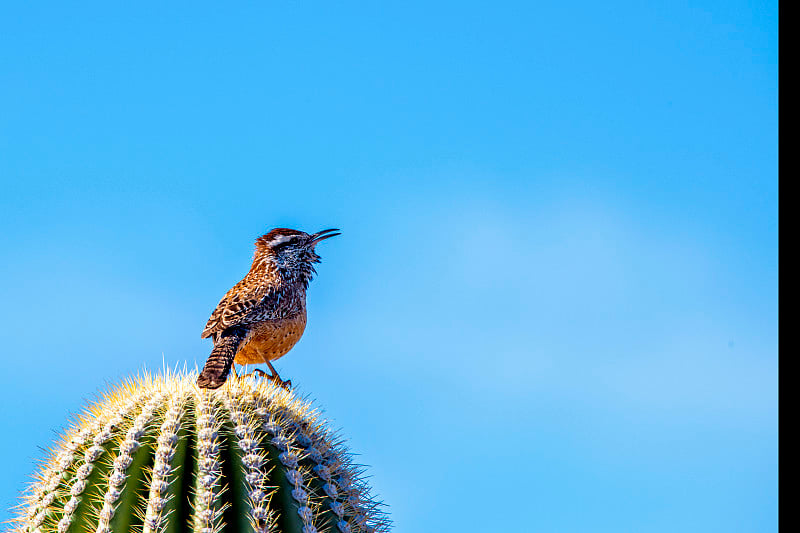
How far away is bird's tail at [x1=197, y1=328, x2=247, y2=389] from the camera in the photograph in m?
4.61

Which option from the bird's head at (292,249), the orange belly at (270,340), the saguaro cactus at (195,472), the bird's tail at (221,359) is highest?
the bird's head at (292,249)

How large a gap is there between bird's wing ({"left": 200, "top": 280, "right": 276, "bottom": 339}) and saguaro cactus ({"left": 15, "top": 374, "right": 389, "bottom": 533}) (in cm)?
171

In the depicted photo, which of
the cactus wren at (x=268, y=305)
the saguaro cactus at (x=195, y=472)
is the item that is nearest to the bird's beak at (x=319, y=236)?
the cactus wren at (x=268, y=305)

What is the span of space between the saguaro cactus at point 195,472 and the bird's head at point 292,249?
3118 millimetres

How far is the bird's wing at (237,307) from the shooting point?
6.32m

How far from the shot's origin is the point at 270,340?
6.71 m

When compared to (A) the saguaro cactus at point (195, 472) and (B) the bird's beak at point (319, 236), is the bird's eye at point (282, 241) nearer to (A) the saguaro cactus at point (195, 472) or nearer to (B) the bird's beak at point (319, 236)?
(B) the bird's beak at point (319, 236)

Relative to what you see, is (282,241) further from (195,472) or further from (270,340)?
(195,472)

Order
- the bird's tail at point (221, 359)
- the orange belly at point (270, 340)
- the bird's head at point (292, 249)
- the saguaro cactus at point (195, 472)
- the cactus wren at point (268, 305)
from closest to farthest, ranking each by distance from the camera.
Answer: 1. the saguaro cactus at point (195, 472)
2. the bird's tail at point (221, 359)
3. the cactus wren at point (268, 305)
4. the orange belly at point (270, 340)
5. the bird's head at point (292, 249)

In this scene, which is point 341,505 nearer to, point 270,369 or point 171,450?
point 171,450

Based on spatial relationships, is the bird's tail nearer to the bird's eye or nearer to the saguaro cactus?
the saguaro cactus

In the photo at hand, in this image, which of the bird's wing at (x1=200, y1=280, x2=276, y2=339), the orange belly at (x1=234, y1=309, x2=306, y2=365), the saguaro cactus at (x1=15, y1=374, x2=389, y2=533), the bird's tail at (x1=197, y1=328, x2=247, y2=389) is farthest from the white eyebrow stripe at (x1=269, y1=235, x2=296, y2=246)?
the saguaro cactus at (x1=15, y1=374, x2=389, y2=533)

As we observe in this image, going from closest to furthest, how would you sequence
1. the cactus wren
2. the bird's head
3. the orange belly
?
the cactus wren
the orange belly
the bird's head

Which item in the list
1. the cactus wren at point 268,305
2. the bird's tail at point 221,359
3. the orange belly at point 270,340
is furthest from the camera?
the orange belly at point 270,340
